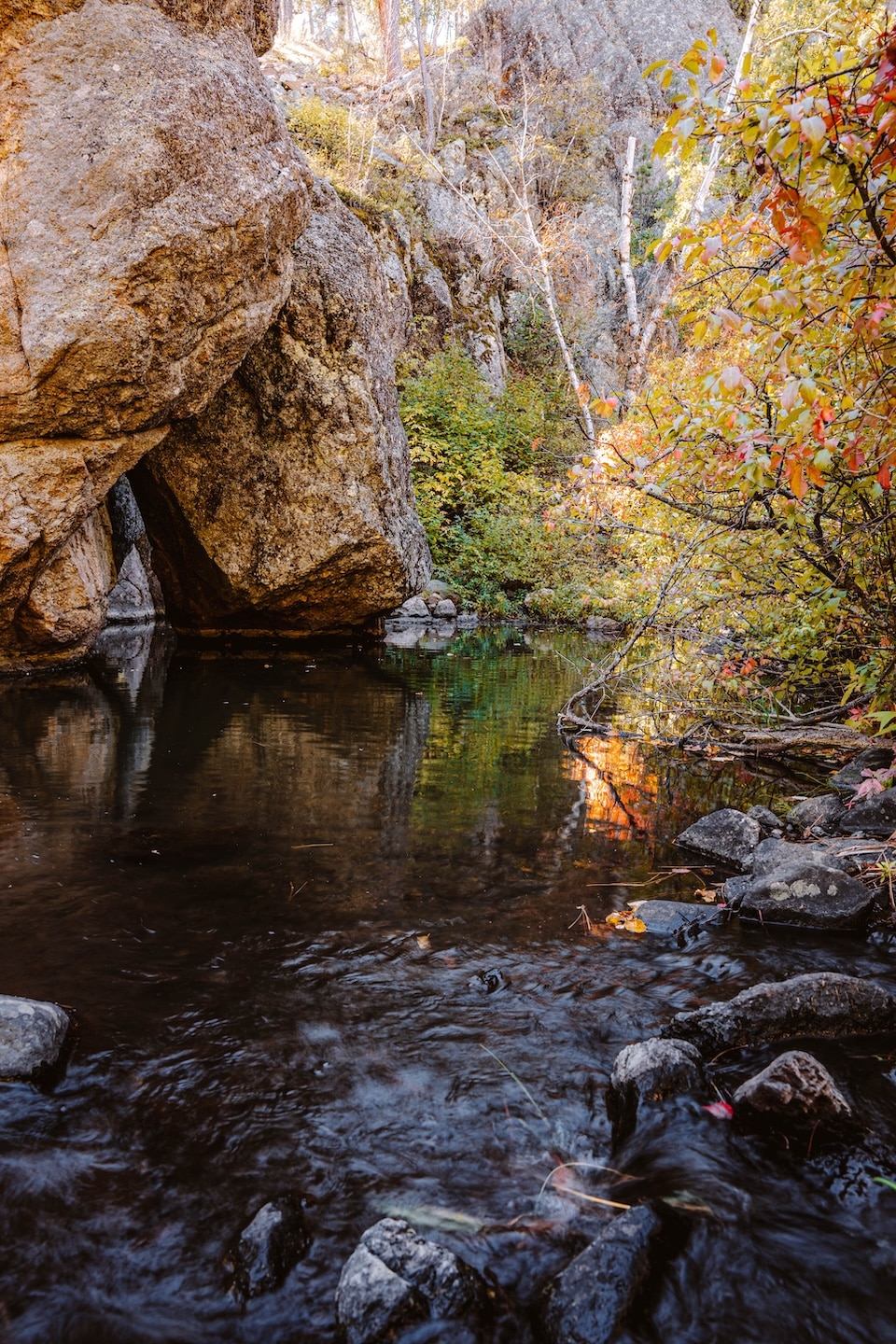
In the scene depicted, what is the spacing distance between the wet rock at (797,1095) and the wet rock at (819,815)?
2602 millimetres

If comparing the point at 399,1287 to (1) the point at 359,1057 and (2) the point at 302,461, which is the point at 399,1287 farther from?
(2) the point at 302,461

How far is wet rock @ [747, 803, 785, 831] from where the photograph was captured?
488 cm

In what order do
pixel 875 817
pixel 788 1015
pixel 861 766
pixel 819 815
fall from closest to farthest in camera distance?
pixel 788 1015 < pixel 875 817 < pixel 819 815 < pixel 861 766

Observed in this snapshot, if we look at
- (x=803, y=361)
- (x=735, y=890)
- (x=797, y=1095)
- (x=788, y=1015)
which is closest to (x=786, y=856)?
(x=735, y=890)

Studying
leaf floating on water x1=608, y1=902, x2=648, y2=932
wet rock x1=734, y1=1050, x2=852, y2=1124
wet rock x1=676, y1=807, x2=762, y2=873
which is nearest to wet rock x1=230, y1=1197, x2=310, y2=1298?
wet rock x1=734, y1=1050, x2=852, y2=1124

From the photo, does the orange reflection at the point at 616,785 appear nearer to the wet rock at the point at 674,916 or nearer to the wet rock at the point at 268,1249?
the wet rock at the point at 674,916

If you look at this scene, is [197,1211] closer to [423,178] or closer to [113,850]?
[113,850]

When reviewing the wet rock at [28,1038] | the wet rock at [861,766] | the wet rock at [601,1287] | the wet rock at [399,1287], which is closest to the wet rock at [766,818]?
the wet rock at [861,766]

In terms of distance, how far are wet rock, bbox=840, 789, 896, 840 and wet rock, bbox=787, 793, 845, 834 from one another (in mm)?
100

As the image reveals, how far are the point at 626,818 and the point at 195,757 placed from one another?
3486 mm

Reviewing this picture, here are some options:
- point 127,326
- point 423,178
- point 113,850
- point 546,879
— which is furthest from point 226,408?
point 423,178

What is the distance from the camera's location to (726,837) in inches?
176

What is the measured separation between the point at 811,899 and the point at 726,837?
2.97 feet

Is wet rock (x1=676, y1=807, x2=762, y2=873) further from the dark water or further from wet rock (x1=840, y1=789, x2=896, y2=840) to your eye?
wet rock (x1=840, y1=789, x2=896, y2=840)
